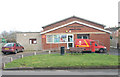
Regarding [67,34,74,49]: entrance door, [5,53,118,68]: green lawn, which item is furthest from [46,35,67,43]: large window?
[5,53,118,68]: green lawn

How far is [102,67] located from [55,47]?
468 inches

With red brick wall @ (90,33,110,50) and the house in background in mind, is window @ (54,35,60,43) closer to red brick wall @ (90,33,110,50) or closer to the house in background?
the house in background

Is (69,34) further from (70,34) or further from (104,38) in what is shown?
(104,38)

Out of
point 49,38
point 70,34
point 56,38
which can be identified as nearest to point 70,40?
point 70,34

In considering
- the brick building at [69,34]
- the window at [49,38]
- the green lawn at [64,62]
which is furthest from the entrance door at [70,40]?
the green lawn at [64,62]

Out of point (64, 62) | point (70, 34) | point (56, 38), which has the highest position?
point (70, 34)

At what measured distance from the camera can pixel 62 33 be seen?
19.9 m

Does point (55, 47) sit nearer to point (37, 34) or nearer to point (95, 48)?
point (37, 34)

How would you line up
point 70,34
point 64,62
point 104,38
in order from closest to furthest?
point 64,62 → point 104,38 → point 70,34

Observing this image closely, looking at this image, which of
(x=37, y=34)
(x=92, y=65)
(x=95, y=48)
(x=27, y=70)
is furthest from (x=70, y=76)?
(x=37, y=34)

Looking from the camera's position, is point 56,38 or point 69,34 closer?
point 69,34

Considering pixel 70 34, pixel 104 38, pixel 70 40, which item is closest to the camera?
pixel 104 38

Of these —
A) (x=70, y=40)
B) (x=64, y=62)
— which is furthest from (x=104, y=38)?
(x=64, y=62)

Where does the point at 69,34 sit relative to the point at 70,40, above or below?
above
